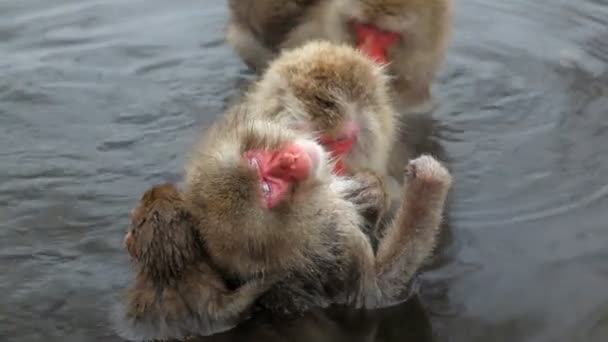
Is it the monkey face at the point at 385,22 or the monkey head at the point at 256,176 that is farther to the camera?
the monkey face at the point at 385,22

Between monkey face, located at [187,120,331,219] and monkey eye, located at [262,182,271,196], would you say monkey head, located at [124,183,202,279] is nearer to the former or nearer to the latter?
monkey face, located at [187,120,331,219]

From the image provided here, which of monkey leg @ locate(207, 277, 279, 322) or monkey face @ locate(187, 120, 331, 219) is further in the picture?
monkey leg @ locate(207, 277, 279, 322)

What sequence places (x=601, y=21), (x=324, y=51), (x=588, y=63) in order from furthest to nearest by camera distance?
1. (x=601, y=21)
2. (x=588, y=63)
3. (x=324, y=51)

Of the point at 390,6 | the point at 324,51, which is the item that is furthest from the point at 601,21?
the point at 324,51

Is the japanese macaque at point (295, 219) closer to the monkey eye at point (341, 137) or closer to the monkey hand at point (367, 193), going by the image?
the monkey hand at point (367, 193)

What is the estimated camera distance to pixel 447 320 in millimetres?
3049

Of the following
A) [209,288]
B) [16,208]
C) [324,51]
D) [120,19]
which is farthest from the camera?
[120,19]

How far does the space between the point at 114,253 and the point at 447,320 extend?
1.14 metres

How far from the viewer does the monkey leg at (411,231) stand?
3096 mm

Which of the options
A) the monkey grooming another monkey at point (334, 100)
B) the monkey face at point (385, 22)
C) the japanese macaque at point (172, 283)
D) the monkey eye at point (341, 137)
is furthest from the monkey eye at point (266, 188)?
the monkey face at point (385, 22)

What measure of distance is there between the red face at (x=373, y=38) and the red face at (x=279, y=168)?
1.51 metres

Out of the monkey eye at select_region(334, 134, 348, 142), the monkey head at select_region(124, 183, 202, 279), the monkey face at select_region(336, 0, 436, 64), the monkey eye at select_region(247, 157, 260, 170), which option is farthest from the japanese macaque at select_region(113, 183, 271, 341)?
the monkey face at select_region(336, 0, 436, 64)

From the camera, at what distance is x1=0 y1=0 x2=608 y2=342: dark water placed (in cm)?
307

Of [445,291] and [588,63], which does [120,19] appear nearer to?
[588,63]
